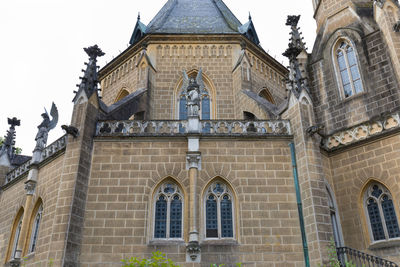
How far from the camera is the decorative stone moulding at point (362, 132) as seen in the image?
13.2 metres

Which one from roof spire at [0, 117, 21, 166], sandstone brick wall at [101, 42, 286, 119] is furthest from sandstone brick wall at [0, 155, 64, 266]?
sandstone brick wall at [101, 42, 286, 119]

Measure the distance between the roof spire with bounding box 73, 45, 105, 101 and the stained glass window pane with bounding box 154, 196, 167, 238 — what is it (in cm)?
475

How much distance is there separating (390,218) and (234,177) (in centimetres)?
552

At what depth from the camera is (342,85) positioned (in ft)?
51.5

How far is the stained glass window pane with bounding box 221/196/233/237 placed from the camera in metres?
11.7

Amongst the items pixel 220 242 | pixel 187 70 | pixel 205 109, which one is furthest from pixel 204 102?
pixel 220 242

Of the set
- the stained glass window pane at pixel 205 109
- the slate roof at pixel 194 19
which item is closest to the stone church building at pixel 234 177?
the stained glass window pane at pixel 205 109

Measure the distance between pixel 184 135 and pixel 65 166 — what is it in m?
4.14

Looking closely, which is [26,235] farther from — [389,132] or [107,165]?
[389,132]

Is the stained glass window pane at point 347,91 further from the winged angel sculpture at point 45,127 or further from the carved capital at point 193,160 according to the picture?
the winged angel sculpture at point 45,127

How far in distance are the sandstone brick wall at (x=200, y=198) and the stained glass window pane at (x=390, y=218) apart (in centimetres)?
344

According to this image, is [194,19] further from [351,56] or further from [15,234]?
[15,234]

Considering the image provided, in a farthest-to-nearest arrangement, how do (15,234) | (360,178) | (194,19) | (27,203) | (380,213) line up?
(194,19) → (15,234) → (27,203) → (360,178) → (380,213)

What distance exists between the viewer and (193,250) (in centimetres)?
1095
